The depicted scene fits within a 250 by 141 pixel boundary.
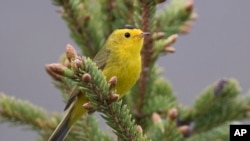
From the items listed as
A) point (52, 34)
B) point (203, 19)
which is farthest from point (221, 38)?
point (52, 34)

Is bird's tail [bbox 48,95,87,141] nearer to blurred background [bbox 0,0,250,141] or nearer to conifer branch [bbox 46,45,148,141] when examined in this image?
conifer branch [bbox 46,45,148,141]

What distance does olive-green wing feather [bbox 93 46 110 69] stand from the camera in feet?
8.53

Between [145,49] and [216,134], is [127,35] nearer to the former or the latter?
[145,49]

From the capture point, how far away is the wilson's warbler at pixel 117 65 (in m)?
2.50

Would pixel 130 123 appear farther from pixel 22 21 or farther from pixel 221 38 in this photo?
pixel 22 21

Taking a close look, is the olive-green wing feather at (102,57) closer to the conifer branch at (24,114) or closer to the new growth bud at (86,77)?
the conifer branch at (24,114)

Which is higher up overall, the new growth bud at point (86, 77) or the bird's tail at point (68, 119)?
the bird's tail at point (68, 119)

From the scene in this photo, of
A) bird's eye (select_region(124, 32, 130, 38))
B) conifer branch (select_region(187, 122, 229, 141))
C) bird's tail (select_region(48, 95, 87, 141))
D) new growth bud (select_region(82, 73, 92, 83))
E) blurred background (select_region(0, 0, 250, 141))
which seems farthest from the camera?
blurred background (select_region(0, 0, 250, 141))

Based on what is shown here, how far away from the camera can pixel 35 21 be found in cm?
882

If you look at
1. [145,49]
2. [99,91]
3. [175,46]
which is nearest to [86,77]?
[99,91]

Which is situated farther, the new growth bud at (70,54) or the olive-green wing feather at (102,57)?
the olive-green wing feather at (102,57)

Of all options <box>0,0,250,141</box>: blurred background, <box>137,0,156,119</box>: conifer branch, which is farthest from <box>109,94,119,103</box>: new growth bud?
<box>0,0,250,141</box>: blurred background

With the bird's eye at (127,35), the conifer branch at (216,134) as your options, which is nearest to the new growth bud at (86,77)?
the conifer branch at (216,134)

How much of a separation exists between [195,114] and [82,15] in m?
0.62
